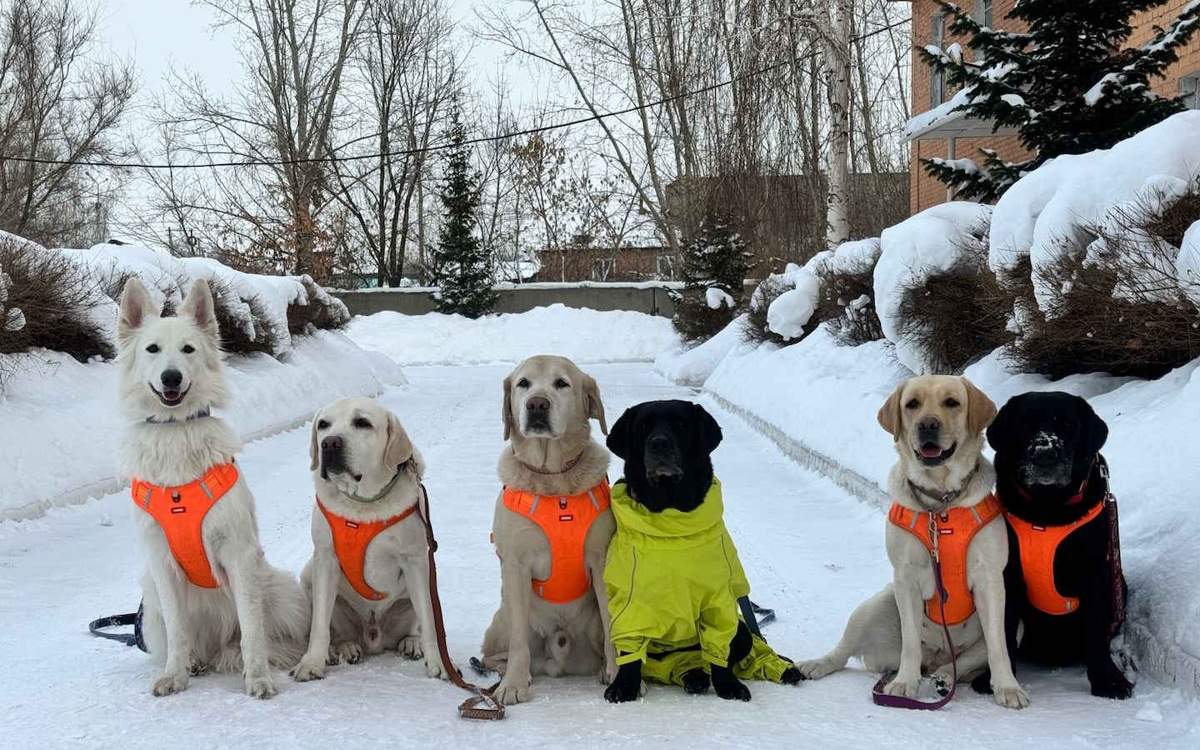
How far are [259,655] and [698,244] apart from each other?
21476 millimetres

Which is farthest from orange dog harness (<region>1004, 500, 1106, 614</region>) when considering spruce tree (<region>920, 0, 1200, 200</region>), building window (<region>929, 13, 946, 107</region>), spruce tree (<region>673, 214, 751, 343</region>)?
building window (<region>929, 13, 946, 107</region>)

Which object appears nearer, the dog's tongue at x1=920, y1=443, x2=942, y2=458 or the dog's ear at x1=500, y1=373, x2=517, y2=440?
the dog's tongue at x1=920, y1=443, x2=942, y2=458

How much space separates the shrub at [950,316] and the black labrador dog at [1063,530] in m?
4.60

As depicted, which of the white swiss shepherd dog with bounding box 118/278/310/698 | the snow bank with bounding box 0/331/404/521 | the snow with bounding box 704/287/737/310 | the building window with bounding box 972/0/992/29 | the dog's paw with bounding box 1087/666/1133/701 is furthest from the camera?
the snow with bounding box 704/287/737/310

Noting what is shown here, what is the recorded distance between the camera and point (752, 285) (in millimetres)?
24172

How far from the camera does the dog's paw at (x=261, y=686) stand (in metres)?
3.67

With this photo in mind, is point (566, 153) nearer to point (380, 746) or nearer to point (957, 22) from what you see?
point (957, 22)

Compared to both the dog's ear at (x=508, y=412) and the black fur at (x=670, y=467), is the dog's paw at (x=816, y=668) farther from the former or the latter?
the dog's ear at (x=508, y=412)

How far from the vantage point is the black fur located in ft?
12.1

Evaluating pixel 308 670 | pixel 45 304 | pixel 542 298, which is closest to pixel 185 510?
pixel 308 670

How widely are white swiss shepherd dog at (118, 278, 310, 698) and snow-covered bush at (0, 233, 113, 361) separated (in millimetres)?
5986

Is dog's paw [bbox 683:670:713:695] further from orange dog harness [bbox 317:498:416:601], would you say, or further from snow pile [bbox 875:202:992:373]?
snow pile [bbox 875:202:992:373]

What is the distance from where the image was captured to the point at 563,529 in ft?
12.5

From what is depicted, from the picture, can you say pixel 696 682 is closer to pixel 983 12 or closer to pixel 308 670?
pixel 308 670
